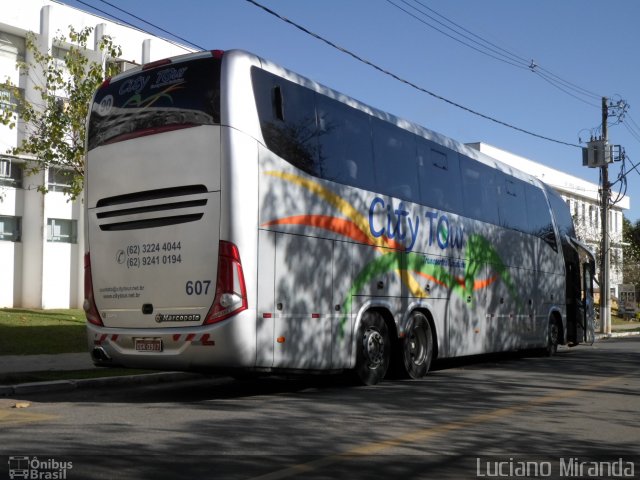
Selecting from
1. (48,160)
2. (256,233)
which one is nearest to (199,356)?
(256,233)

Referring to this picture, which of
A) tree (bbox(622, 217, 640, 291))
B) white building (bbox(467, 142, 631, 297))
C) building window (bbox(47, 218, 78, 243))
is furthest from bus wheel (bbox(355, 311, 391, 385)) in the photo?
tree (bbox(622, 217, 640, 291))

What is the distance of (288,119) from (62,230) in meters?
23.9

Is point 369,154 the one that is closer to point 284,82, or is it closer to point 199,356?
point 284,82

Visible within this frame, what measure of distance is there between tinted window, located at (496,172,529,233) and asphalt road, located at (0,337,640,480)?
15.4ft

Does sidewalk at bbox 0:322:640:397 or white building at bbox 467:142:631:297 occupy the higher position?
white building at bbox 467:142:631:297

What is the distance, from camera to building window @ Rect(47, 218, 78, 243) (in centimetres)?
3111

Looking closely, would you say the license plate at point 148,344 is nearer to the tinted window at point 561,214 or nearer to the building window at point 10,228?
the tinted window at point 561,214

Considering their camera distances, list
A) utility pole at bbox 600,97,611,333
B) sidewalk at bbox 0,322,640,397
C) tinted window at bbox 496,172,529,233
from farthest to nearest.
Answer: utility pole at bbox 600,97,611,333 < tinted window at bbox 496,172,529,233 < sidewalk at bbox 0,322,640,397

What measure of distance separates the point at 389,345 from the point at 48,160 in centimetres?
1472

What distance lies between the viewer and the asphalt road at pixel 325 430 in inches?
233

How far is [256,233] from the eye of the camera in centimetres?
920

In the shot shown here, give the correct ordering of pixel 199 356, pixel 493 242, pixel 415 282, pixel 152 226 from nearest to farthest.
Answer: pixel 199 356 → pixel 152 226 → pixel 415 282 → pixel 493 242

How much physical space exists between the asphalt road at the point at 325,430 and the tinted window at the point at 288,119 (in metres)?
3.10

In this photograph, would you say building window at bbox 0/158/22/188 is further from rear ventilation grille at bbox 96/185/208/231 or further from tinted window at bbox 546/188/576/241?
rear ventilation grille at bbox 96/185/208/231
